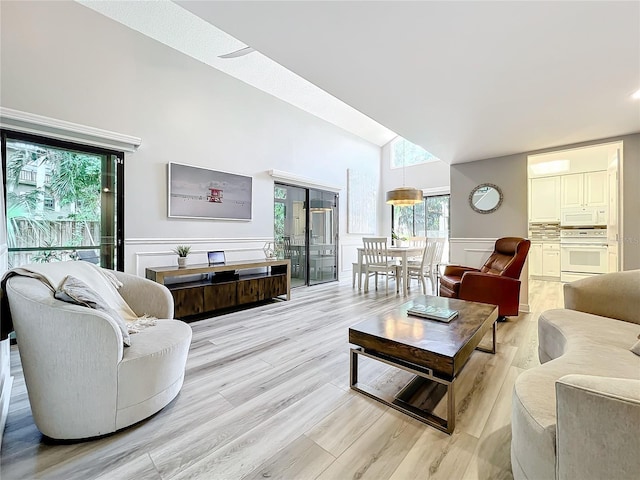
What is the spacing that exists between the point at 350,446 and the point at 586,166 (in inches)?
284

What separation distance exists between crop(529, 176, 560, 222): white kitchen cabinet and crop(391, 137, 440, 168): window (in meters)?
2.34

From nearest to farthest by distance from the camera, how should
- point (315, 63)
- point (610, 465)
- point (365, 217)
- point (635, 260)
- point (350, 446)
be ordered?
point (610, 465), point (350, 446), point (315, 63), point (635, 260), point (365, 217)

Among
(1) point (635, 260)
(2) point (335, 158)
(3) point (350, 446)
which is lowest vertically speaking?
(3) point (350, 446)

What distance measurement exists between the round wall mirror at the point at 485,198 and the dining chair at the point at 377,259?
156 centimetres

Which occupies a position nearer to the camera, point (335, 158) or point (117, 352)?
point (117, 352)

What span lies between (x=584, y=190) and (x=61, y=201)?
8677 millimetres

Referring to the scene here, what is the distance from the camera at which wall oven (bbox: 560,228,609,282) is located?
5.47 m

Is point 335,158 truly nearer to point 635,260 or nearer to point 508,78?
point 508,78

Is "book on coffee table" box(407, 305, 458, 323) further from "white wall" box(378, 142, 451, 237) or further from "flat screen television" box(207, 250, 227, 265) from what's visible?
"white wall" box(378, 142, 451, 237)

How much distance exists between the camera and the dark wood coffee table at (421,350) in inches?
57.9

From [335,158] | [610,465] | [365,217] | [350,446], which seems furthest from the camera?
[365,217]

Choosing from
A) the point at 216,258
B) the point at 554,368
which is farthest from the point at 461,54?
the point at 216,258

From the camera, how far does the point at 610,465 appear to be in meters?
0.76

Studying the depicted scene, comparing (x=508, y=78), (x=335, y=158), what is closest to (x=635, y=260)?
(x=508, y=78)
